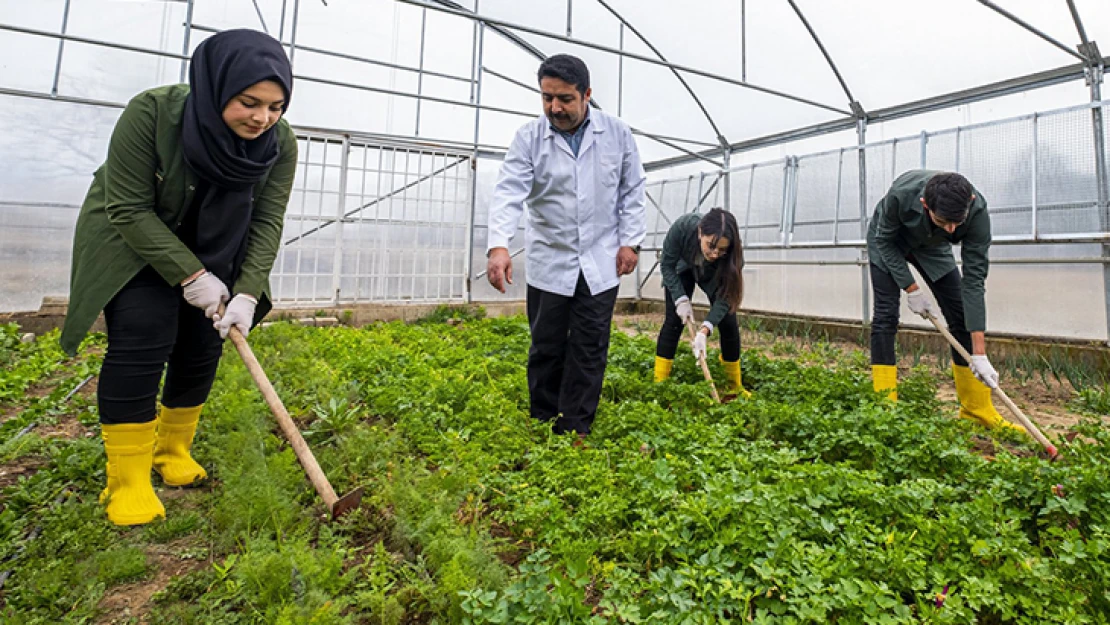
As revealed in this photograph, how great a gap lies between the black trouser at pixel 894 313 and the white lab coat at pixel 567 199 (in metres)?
1.84

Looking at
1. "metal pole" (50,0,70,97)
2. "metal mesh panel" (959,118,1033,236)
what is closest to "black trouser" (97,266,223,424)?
"metal pole" (50,0,70,97)

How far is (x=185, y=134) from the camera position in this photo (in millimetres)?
1812

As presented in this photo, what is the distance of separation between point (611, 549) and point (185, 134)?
194 cm

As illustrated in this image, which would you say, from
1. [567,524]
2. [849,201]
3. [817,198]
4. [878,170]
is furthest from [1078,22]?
[567,524]

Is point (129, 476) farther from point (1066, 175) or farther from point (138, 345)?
point (1066, 175)

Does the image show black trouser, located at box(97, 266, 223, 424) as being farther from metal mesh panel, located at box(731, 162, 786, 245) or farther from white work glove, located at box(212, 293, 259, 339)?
metal mesh panel, located at box(731, 162, 786, 245)

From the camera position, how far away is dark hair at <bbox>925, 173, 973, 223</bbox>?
2941mm

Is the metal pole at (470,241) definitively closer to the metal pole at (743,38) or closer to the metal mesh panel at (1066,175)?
the metal pole at (743,38)

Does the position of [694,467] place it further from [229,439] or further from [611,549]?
[229,439]

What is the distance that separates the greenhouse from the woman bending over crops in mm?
28

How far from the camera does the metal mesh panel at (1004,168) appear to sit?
5.39m

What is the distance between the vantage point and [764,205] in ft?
26.7

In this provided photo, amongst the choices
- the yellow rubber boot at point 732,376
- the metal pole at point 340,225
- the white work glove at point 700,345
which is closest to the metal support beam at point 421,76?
the metal pole at point 340,225

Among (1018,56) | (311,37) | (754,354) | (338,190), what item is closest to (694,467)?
(754,354)
